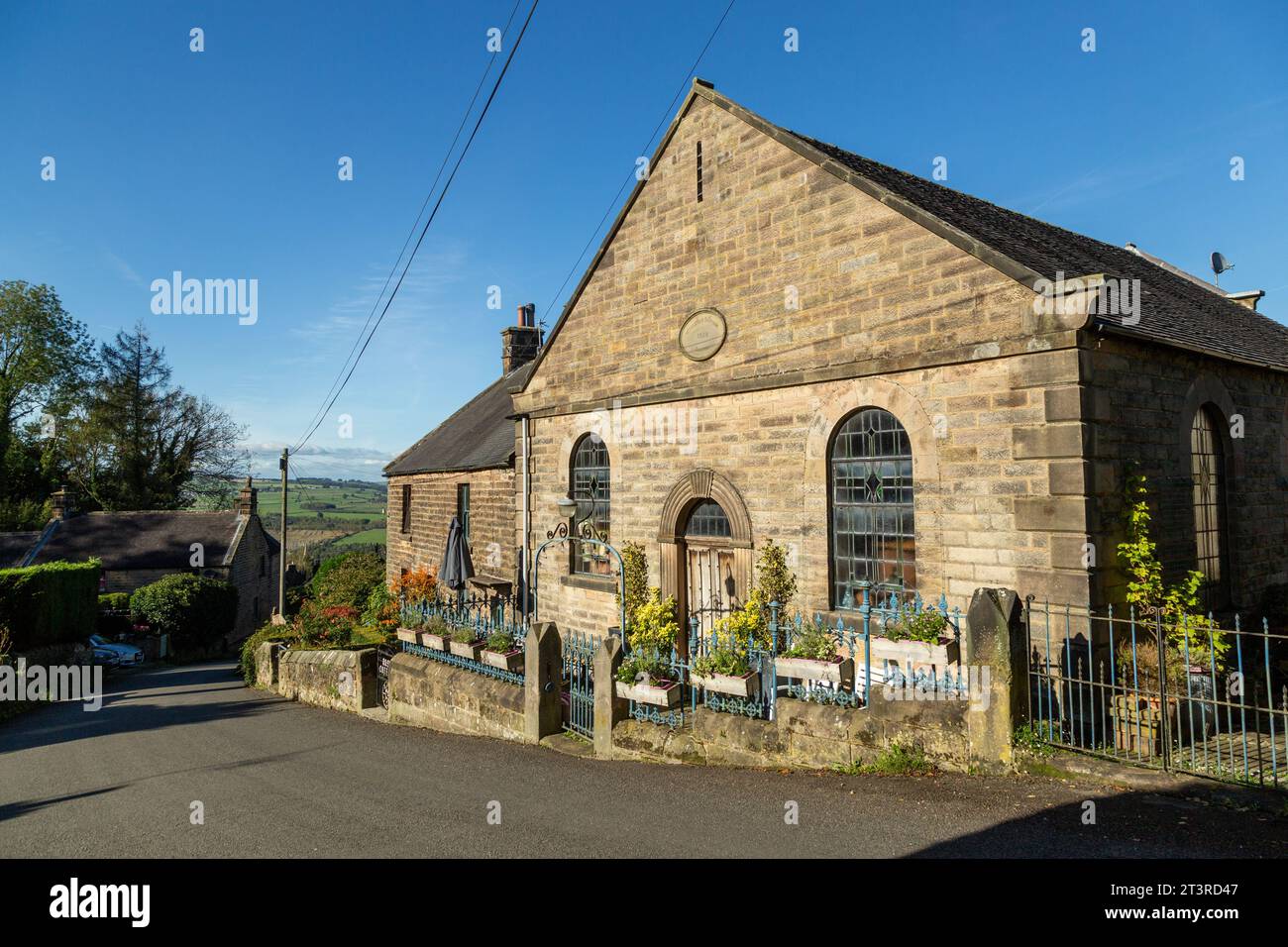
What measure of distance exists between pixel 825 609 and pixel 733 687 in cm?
267

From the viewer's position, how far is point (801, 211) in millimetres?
10359

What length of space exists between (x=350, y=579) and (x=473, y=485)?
10010mm

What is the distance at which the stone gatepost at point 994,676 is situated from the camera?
614 cm

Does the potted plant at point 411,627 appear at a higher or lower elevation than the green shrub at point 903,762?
higher

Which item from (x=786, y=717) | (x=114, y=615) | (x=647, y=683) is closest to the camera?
(x=786, y=717)

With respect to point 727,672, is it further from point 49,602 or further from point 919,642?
point 49,602

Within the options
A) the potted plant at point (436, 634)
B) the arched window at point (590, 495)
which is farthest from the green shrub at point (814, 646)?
the arched window at point (590, 495)

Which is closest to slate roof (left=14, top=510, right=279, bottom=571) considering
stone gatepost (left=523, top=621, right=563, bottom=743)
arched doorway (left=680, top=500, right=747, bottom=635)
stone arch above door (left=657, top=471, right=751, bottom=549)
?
stone arch above door (left=657, top=471, right=751, bottom=549)

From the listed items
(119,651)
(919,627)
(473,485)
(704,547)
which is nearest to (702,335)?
(704,547)

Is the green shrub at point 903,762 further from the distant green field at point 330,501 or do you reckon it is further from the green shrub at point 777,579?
the distant green field at point 330,501

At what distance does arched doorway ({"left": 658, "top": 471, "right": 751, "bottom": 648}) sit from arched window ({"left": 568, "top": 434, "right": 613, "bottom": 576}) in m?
1.77

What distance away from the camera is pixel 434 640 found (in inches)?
459

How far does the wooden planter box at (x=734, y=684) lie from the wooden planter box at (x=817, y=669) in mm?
269
